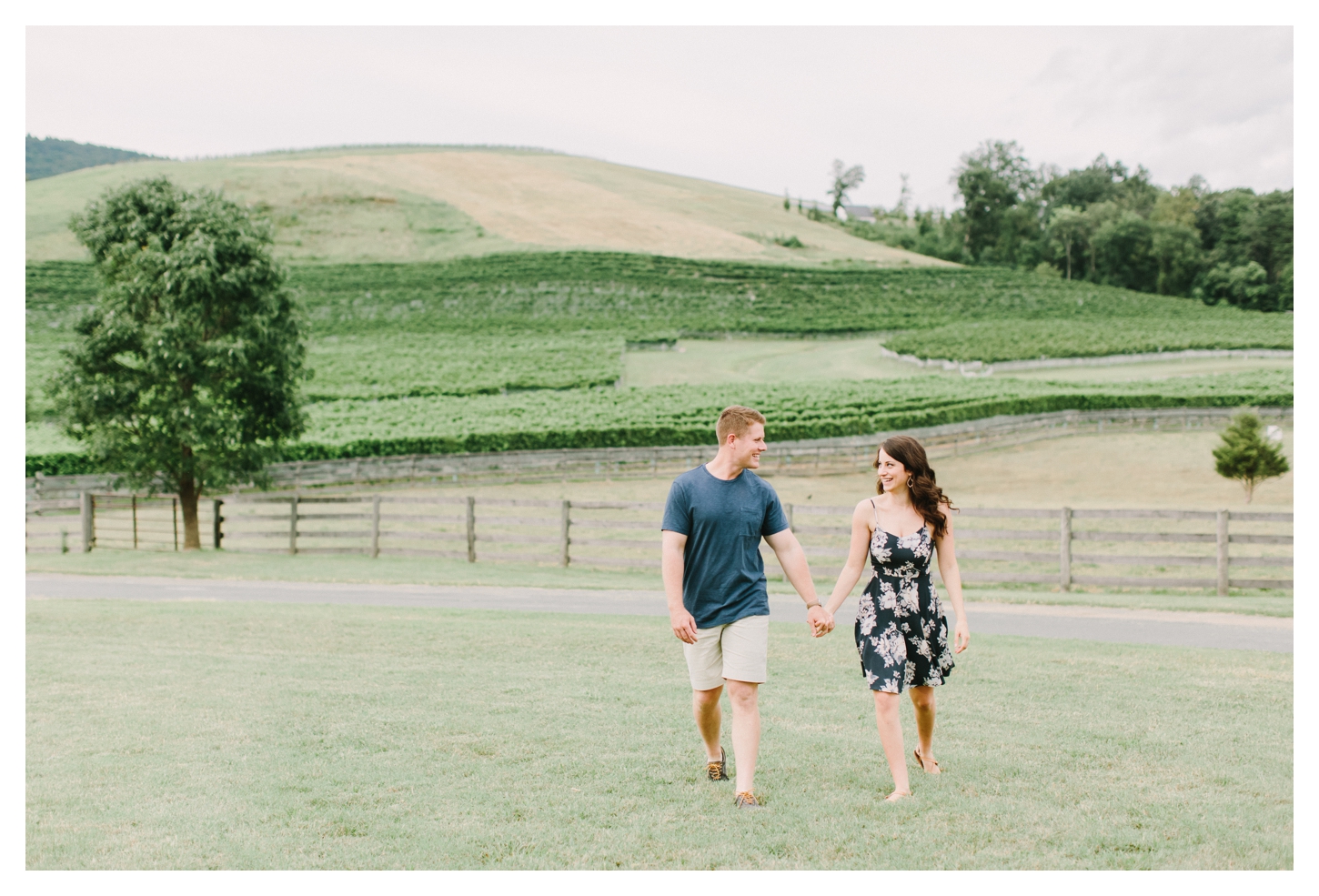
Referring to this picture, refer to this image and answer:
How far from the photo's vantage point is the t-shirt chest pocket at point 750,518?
5191 mm

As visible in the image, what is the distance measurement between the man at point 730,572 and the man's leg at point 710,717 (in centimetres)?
17

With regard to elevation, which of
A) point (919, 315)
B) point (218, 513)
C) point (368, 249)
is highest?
point (368, 249)

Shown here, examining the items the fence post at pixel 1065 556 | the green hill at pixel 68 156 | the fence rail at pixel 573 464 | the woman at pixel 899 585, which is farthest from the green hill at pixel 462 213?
the woman at pixel 899 585

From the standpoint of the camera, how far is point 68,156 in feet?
503

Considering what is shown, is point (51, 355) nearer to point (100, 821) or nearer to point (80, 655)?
point (80, 655)

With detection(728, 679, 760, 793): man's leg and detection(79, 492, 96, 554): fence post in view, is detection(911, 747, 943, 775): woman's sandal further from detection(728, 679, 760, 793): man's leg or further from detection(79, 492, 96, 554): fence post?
detection(79, 492, 96, 554): fence post

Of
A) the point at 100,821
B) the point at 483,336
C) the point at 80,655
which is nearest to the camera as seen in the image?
the point at 100,821

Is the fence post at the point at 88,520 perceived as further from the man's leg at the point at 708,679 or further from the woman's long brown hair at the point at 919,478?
the woman's long brown hair at the point at 919,478

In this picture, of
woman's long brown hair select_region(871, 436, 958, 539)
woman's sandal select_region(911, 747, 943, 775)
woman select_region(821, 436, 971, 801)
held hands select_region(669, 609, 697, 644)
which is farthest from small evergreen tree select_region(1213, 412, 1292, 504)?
Result: held hands select_region(669, 609, 697, 644)

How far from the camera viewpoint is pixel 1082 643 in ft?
35.2

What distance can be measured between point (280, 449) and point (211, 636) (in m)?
14.2

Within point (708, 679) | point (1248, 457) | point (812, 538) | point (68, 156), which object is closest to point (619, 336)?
point (1248, 457)

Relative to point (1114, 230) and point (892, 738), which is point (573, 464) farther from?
point (1114, 230)

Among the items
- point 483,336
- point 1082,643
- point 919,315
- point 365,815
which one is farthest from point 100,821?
point 919,315
